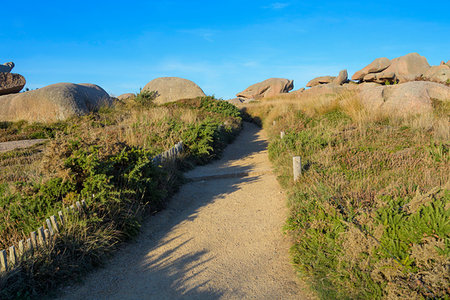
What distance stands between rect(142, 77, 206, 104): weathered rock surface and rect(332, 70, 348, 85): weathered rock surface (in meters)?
27.7

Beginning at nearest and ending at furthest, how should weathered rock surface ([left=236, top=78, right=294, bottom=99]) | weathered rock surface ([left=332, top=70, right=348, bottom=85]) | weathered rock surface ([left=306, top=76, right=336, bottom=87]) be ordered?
weathered rock surface ([left=332, top=70, right=348, bottom=85]), weathered rock surface ([left=306, top=76, right=336, bottom=87]), weathered rock surface ([left=236, top=78, right=294, bottom=99])

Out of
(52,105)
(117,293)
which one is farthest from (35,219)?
(52,105)

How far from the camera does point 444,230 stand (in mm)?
3168

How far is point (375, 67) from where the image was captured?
1635 inches

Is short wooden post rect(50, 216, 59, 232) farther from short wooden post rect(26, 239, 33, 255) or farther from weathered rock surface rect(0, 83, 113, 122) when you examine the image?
weathered rock surface rect(0, 83, 113, 122)

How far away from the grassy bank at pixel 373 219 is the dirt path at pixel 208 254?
368 mm

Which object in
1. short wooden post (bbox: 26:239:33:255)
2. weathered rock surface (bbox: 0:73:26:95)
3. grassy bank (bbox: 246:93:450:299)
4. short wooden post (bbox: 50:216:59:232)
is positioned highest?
weathered rock surface (bbox: 0:73:26:95)

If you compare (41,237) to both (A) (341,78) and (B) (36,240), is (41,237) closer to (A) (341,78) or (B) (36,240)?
(B) (36,240)

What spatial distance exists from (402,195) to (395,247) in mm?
1486

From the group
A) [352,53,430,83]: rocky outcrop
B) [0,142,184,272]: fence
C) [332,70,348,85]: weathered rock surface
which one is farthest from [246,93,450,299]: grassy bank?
[332,70,348,85]: weathered rock surface

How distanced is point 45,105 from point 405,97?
54.2ft

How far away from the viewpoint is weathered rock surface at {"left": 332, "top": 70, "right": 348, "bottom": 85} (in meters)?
43.4

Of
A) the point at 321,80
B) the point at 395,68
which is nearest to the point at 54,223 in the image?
the point at 395,68

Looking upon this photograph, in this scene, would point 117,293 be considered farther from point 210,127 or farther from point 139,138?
point 210,127
